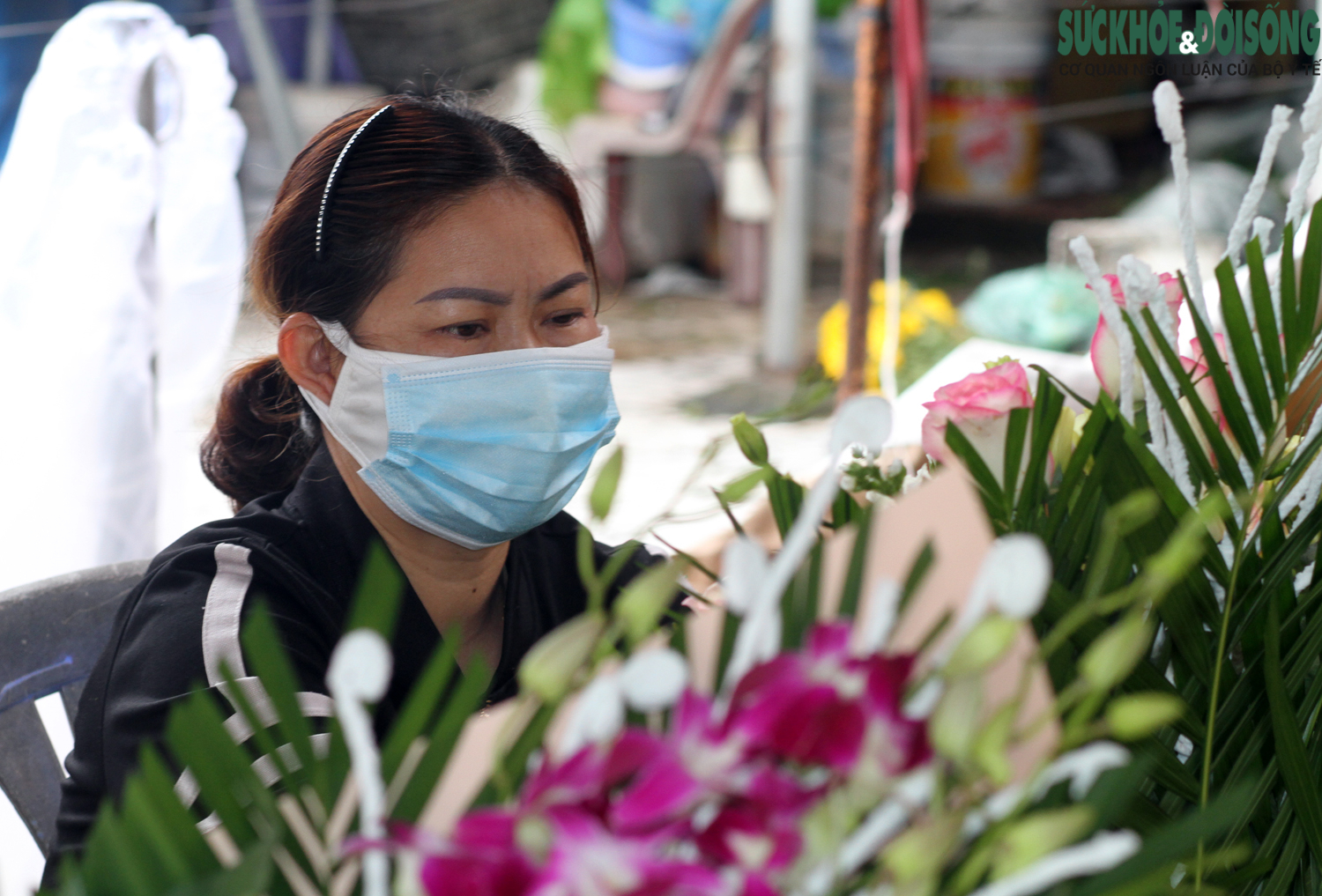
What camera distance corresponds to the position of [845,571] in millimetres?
393

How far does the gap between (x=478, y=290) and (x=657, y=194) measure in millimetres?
4322

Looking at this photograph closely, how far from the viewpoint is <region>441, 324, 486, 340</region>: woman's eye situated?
3.28ft

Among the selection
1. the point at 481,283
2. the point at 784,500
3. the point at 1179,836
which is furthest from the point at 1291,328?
the point at 481,283

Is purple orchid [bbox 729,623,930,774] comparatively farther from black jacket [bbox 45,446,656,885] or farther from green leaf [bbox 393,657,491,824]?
black jacket [bbox 45,446,656,885]

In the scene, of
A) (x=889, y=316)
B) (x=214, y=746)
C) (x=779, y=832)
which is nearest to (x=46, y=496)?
(x=214, y=746)

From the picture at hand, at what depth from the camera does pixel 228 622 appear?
0.87 m

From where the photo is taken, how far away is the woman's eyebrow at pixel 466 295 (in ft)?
3.21

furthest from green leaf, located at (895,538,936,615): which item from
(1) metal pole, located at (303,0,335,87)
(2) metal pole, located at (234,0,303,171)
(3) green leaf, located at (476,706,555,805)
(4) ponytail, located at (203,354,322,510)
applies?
(1) metal pole, located at (303,0,335,87)

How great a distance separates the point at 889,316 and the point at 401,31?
3.20 m

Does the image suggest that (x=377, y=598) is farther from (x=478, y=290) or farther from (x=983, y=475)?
(x=478, y=290)

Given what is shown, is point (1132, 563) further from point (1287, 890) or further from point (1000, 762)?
point (1000, 762)

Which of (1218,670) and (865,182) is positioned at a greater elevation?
(1218,670)

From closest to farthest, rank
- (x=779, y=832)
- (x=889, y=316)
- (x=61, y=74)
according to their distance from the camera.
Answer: (x=779, y=832), (x=61, y=74), (x=889, y=316)

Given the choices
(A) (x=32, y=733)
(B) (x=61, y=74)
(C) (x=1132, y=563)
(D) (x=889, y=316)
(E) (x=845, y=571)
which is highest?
(B) (x=61, y=74)
